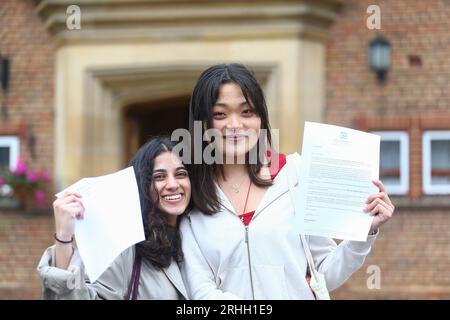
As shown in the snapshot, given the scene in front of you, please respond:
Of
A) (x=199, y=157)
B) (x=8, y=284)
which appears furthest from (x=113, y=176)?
(x=8, y=284)

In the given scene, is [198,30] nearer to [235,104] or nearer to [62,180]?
[62,180]

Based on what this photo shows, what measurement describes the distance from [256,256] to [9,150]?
196 inches

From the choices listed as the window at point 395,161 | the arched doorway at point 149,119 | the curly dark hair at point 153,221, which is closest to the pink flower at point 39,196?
the arched doorway at point 149,119

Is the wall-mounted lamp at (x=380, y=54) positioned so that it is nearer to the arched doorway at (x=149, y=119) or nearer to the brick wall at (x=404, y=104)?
the brick wall at (x=404, y=104)

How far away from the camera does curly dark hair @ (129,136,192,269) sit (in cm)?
270

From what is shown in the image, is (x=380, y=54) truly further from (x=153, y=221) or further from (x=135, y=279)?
(x=135, y=279)

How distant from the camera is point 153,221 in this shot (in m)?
2.77

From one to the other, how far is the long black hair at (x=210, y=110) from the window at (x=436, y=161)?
433cm

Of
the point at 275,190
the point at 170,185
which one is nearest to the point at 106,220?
the point at 170,185

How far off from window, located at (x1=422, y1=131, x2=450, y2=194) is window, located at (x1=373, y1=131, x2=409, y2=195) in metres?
0.14

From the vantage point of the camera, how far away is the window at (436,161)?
6.96 metres

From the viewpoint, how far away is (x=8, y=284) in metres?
7.18

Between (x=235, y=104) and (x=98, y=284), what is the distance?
654mm

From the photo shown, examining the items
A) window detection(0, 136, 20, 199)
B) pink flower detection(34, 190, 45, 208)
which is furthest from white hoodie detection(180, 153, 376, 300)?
window detection(0, 136, 20, 199)
